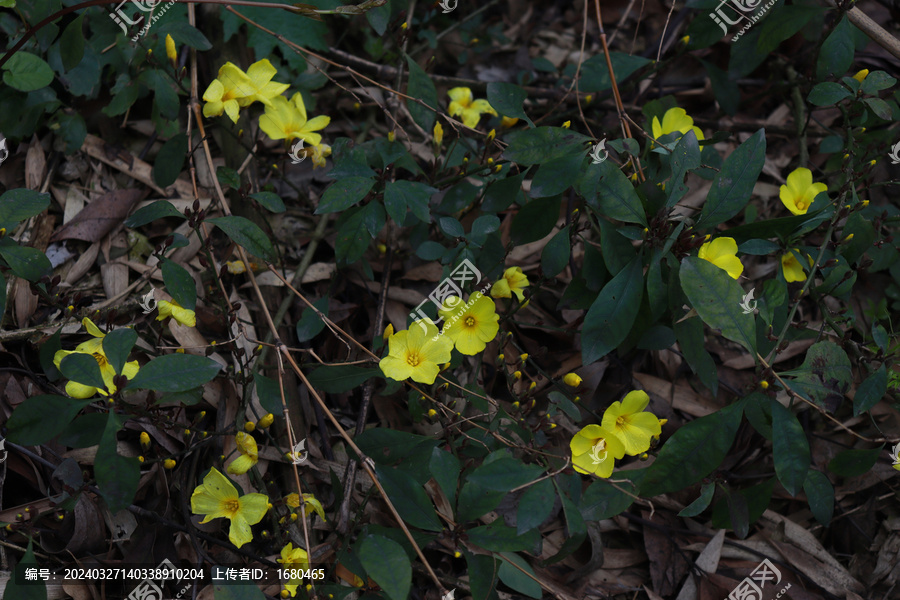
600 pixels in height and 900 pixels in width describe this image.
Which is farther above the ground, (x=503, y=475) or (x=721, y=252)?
(x=721, y=252)

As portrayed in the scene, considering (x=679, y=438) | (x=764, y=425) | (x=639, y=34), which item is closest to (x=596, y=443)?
(x=679, y=438)

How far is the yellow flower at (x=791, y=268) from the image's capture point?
2363mm

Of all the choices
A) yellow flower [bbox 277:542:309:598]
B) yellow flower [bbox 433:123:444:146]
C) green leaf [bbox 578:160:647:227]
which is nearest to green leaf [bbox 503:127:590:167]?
green leaf [bbox 578:160:647:227]

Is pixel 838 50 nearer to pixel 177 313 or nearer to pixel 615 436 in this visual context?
pixel 615 436

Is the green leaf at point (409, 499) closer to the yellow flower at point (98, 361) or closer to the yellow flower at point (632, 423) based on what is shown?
the yellow flower at point (632, 423)

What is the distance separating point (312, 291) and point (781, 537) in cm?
229

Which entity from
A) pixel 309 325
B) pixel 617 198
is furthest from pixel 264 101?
pixel 617 198

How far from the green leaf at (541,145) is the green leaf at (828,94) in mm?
913

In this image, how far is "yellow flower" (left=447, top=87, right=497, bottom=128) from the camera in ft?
9.13

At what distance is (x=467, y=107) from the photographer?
292 centimetres

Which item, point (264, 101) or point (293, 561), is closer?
point (293, 561)

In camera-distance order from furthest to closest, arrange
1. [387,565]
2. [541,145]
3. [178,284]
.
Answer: [541,145]
[178,284]
[387,565]

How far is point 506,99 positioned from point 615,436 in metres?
1.31

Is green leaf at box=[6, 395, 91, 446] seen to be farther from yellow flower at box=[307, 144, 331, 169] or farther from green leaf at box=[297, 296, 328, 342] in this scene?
yellow flower at box=[307, 144, 331, 169]
